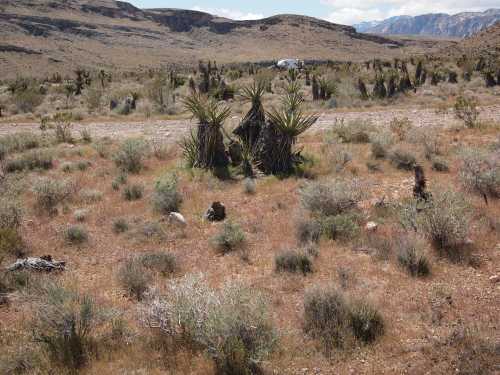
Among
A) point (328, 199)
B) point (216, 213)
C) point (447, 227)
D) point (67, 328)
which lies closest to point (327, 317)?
point (447, 227)

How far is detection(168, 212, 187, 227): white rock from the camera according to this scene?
8.18 meters

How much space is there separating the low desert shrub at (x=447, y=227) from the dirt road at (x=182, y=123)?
9.24 m

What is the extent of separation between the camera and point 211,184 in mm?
10289

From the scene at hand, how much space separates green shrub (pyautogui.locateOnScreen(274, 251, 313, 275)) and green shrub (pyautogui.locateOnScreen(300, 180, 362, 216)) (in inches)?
64.2

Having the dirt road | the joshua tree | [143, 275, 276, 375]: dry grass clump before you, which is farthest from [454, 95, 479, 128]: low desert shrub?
[143, 275, 276, 375]: dry grass clump

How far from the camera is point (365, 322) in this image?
4.80 m

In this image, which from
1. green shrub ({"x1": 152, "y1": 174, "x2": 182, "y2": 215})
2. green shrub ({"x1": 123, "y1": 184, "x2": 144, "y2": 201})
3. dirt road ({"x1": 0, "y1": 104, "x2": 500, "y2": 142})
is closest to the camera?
green shrub ({"x1": 152, "y1": 174, "x2": 182, "y2": 215})

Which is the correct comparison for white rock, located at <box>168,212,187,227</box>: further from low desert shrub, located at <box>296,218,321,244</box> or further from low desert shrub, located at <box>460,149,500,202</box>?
low desert shrub, located at <box>460,149,500,202</box>

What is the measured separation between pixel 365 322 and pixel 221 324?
1.66 metres

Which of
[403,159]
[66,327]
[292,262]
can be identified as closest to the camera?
[66,327]

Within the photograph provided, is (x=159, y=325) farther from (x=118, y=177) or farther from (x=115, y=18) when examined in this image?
(x=115, y=18)

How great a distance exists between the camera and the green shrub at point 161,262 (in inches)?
255

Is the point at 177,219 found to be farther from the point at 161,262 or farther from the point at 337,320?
the point at 337,320

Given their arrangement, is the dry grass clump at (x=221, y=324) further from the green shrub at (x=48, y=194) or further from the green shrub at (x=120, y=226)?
the green shrub at (x=48, y=194)
